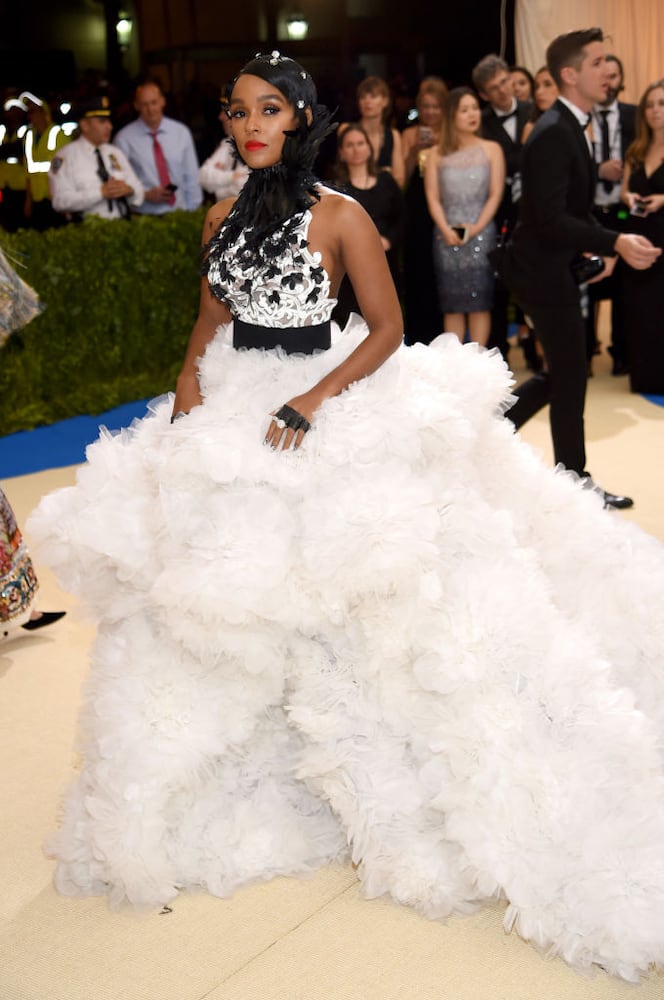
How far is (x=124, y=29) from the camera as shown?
12398 millimetres

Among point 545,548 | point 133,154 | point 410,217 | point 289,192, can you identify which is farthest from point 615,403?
point 289,192

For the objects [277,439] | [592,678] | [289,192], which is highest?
[289,192]

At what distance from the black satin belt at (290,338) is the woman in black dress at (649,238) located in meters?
4.84

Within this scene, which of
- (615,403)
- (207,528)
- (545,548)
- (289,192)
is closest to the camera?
(207,528)

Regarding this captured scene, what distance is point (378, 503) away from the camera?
248 centimetres

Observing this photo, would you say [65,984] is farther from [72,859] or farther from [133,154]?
[133,154]

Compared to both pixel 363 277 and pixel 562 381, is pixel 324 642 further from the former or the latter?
pixel 562 381

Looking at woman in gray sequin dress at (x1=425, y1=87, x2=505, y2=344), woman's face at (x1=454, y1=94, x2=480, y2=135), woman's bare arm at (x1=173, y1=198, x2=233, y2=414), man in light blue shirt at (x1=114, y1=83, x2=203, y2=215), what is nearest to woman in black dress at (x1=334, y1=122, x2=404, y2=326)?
woman in gray sequin dress at (x1=425, y1=87, x2=505, y2=344)

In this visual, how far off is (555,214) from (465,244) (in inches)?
113

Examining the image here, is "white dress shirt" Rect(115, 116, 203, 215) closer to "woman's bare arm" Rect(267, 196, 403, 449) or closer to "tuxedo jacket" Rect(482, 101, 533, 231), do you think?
"tuxedo jacket" Rect(482, 101, 533, 231)

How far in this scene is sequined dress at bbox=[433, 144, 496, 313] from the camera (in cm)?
741

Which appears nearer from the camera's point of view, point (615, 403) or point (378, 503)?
point (378, 503)

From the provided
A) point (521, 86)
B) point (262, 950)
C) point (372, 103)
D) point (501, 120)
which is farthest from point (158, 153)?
point (262, 950)

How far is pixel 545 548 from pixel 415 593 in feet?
2.49
